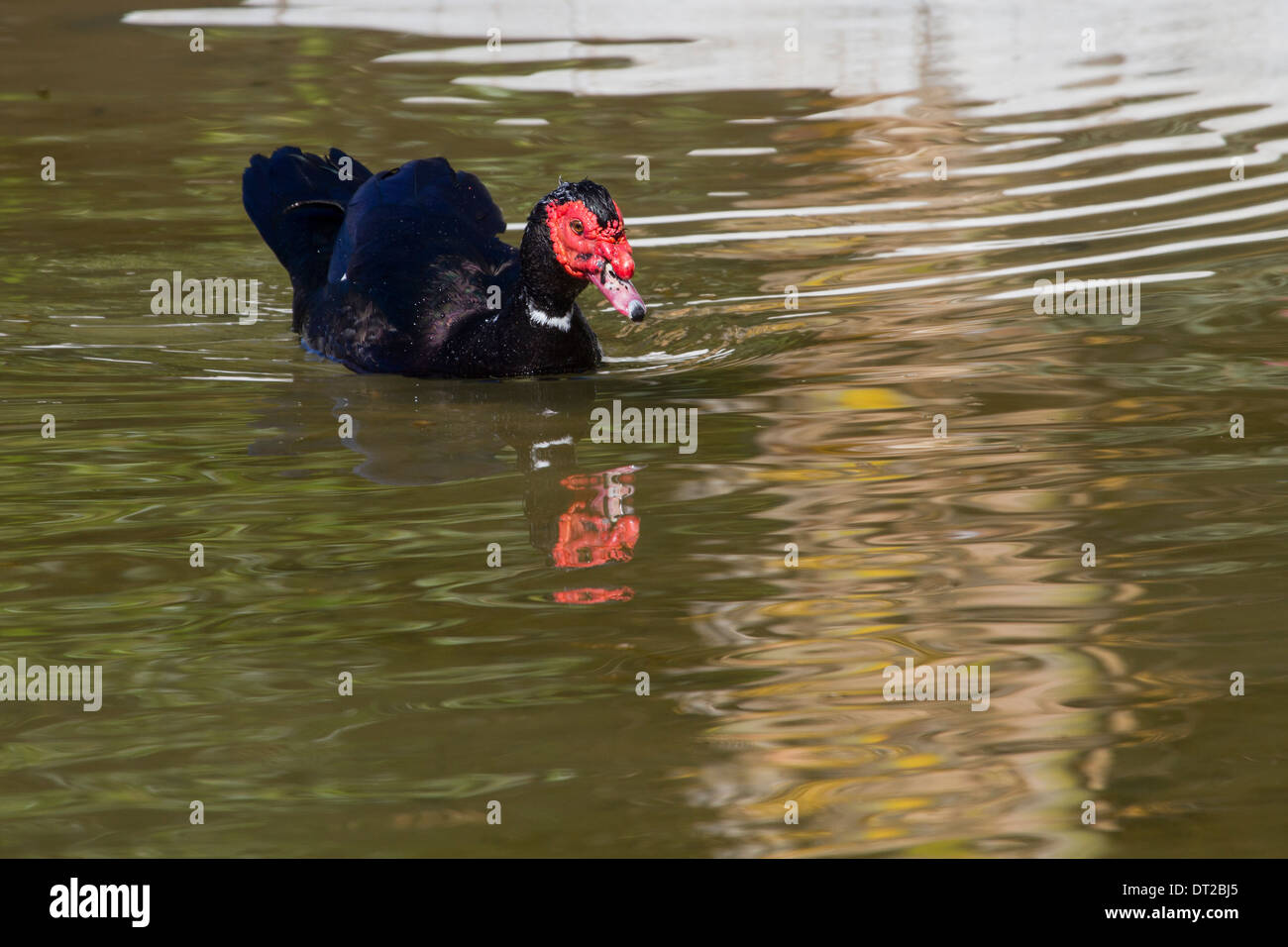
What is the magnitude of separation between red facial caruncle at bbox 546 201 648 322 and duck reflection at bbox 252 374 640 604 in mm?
438

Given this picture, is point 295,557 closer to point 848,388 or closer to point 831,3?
point 848,388

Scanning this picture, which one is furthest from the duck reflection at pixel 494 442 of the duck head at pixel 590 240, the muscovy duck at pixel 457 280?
the duck head at pixel 590 240

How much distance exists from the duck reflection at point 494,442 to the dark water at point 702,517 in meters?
0.02

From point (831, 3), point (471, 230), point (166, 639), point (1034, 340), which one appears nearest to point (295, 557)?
point (166, 639)

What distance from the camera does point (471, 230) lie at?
7.95m

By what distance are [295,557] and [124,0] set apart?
11063 mm

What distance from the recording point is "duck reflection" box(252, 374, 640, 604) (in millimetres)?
5492
